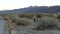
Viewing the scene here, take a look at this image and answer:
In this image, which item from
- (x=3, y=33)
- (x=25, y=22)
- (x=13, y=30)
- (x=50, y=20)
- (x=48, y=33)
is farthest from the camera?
(x=25, y=22)

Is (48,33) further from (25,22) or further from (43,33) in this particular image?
(25,22)

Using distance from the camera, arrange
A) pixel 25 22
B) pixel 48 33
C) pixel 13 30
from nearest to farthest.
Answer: pixel 48 33 → pixel 13 30 → pixel 25 22

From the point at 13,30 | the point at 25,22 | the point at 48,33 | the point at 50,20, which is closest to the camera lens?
the point at 48,33

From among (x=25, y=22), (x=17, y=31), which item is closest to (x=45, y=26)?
(x=17, y=31)

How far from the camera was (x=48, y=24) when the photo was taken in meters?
19.7

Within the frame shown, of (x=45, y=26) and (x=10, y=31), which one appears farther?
(x=45, y=26)

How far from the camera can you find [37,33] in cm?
1672

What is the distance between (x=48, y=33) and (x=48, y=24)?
11.5ft

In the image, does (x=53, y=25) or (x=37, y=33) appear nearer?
(x=37, y=33)

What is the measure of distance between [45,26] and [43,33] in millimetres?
2700

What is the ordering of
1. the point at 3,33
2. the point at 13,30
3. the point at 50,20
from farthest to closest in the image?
the point at 50,20, the point at 3,33, the point at 13,30

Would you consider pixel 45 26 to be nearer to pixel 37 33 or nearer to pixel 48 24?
pixel 48 24

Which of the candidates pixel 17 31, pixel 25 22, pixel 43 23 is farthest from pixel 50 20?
pixel 25 22

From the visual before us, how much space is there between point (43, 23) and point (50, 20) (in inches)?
33.7
